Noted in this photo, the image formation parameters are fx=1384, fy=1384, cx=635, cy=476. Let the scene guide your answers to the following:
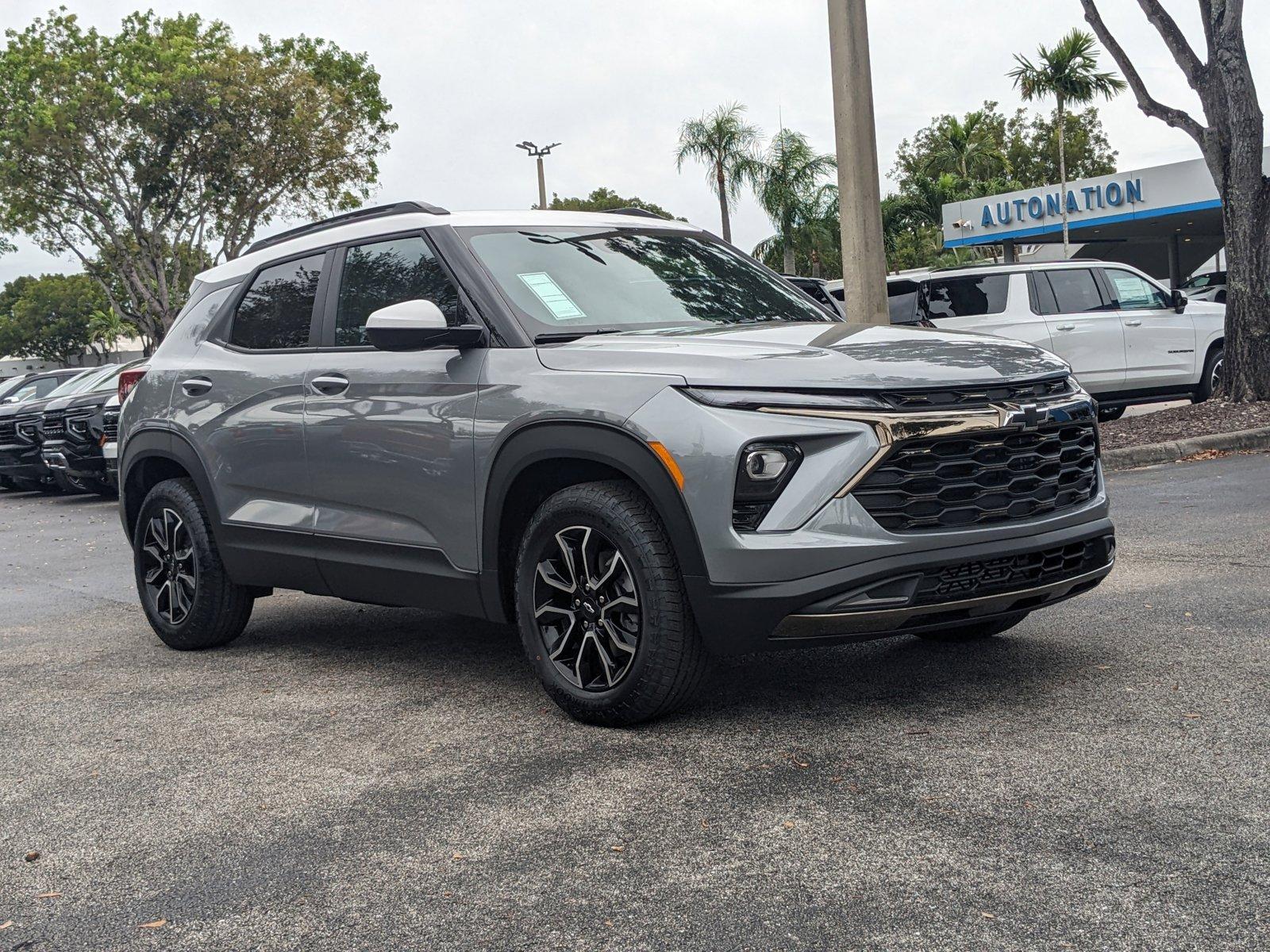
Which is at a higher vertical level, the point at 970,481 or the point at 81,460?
the point at 970,481

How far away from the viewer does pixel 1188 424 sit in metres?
13.0

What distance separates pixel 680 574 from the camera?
4117 millimetres

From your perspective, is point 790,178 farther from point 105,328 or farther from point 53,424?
point 105,328

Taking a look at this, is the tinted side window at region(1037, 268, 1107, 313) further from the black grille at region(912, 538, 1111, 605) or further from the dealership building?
the dealership building

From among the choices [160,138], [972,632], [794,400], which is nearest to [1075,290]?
[972,632]

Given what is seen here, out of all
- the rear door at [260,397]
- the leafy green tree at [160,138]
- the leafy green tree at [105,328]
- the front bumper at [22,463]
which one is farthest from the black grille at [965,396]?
the leafy green tree at [105,328]

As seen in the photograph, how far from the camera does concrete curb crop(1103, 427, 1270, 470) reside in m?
12.0

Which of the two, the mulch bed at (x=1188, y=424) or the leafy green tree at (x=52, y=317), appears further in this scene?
the leafy green tree at (x=52, y=317)

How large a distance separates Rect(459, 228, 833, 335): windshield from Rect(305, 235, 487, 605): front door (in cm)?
24

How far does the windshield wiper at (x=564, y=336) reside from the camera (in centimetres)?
473

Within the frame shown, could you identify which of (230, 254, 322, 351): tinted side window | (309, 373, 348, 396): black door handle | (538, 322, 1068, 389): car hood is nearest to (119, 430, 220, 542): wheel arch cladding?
(230, 254, 322, 351): tinted side window

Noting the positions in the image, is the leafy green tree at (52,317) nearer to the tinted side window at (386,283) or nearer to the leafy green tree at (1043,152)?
the leafy green tree at (1043,152)

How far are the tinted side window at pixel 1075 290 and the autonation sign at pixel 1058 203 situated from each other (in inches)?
931

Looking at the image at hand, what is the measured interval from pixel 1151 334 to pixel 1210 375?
99 centimetres
